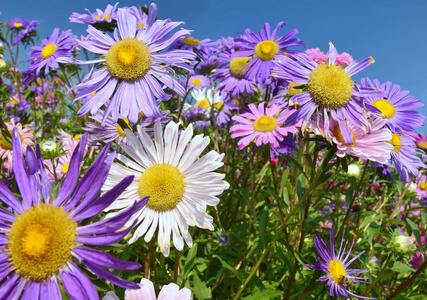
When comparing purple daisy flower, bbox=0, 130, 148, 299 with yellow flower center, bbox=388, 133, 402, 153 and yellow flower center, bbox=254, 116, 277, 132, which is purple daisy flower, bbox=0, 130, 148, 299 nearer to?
yellow flower center, bbox=254, 116, 277, 132

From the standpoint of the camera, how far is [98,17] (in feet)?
8.00

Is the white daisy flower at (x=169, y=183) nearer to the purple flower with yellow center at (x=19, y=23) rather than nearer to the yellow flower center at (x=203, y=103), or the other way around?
the yellow flower center at (x=203, y=103)

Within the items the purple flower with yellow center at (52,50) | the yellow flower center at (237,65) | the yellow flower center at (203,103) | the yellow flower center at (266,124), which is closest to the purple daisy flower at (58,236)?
the yellow flower center at (266,124)

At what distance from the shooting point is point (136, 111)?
144cm

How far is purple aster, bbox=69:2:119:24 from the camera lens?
7.66 ft

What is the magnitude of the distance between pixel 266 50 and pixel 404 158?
1.17 metres

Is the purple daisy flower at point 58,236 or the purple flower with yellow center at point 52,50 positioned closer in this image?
the purple daisy flower at point 58,236

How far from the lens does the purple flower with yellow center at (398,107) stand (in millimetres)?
2057

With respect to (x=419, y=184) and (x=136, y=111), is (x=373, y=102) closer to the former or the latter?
(x=136, y=111)

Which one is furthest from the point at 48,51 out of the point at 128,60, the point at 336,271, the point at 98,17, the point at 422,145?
the point at 422,145

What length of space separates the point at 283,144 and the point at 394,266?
0.94 m

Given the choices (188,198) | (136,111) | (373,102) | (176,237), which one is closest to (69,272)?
(176,237)

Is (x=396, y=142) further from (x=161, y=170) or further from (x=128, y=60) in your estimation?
(x=128, y=60)

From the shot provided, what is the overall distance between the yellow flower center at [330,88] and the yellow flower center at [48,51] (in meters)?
2.02
